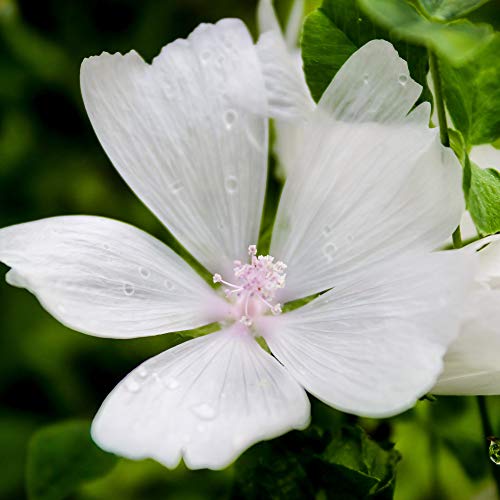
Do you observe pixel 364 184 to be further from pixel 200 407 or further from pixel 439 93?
pixel 200 407

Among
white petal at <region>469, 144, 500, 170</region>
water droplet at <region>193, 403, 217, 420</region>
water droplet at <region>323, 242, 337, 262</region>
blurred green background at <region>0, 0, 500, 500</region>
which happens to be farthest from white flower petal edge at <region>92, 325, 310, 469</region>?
blurred green background at <region>0, 0, 500, 500</region>

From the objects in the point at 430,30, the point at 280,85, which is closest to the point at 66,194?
the point at 280,85

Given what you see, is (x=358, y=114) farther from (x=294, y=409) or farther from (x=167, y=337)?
(x=167, y=337)

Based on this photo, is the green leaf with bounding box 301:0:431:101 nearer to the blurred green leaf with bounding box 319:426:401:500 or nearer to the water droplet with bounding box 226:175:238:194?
the water droplet with bounding box 226:175:238:194

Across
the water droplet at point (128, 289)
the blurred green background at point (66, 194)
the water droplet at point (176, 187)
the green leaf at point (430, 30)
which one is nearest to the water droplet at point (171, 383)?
the water droplet at point (128, 289)

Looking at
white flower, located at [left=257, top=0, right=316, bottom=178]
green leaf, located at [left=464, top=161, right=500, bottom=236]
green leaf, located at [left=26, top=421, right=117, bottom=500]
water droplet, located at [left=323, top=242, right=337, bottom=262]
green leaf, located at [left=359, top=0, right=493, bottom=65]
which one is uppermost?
green leaf, located at [left=359, top=0, right=493, bottom=65]

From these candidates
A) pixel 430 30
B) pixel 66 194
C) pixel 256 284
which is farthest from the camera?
pixel 66 194

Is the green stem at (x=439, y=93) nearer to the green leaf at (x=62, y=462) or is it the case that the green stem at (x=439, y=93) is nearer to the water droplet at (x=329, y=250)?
the water droplet at (x=329, y=250)
